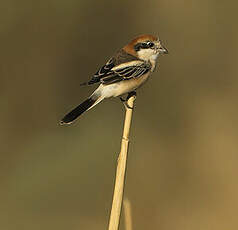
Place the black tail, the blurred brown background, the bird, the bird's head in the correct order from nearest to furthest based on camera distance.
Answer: the black tail → the bird → the bird's head → the blurred brown background

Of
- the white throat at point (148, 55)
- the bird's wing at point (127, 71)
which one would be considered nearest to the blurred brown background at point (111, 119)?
the white throat at point (148, 55)

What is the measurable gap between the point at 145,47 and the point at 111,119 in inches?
62.0

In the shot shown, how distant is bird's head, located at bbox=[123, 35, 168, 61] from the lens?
4.20 metres

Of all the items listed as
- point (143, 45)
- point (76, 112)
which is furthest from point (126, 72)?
point (76, 112)

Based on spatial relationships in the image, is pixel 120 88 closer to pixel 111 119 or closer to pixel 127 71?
pixel 127 71

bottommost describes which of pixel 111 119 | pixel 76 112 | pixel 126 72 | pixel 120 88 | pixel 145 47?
pixel 76 112

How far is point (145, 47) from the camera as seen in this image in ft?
13.9

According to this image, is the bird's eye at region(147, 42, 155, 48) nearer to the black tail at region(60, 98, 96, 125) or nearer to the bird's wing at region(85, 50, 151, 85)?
the bird's wing at region(85, 50, 151, 85)

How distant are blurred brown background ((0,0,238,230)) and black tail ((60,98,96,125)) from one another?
138cm

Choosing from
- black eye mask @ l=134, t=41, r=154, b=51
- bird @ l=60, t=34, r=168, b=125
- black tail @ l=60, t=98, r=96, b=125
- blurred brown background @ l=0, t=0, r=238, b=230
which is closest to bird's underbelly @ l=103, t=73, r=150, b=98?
bird @ l=60, t=34, r=168, b=125

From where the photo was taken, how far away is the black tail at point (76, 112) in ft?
12.3

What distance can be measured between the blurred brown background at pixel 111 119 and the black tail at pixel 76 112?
138cm
